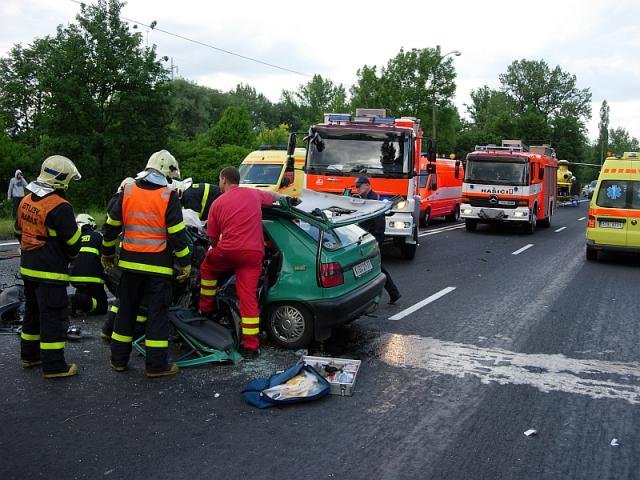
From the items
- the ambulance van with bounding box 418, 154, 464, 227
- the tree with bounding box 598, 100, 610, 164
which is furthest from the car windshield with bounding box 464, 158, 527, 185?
the tree with bounding box 598, 100, 610, 164

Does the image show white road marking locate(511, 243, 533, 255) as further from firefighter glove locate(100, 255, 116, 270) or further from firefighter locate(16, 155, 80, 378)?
firefighter locate(16, 155, 80, 378)

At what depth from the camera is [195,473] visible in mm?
3789

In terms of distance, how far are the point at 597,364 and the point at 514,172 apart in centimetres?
1493

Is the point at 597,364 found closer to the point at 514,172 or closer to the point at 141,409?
the point at 141,409

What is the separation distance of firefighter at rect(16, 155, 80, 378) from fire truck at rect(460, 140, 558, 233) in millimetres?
16758

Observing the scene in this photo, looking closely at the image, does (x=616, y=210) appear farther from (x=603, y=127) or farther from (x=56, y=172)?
(x=603, y=127)

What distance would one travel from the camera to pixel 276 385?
507 cm

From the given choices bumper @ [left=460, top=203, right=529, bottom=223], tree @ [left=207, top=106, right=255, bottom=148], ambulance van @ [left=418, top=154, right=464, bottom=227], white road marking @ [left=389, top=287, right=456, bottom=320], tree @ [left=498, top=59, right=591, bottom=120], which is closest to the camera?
white road marking @ [left=389, top=287, right=456, bottom=320]

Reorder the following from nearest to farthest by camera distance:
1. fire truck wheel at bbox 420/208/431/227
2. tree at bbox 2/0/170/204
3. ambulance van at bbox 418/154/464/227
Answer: ambulance van at bbox 418/154/464/227
fire truck wheel at bbox 420/208/431/227
tree at bbox 2/0/170/204

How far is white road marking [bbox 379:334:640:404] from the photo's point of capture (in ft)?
18.1

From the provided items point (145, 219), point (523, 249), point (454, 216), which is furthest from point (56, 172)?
point (454, 216)

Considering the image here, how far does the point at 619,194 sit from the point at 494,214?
674 centimetres

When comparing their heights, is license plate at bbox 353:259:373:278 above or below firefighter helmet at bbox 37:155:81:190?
below

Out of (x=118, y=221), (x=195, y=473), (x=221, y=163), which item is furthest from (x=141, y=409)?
→ (x=221, y=163)
